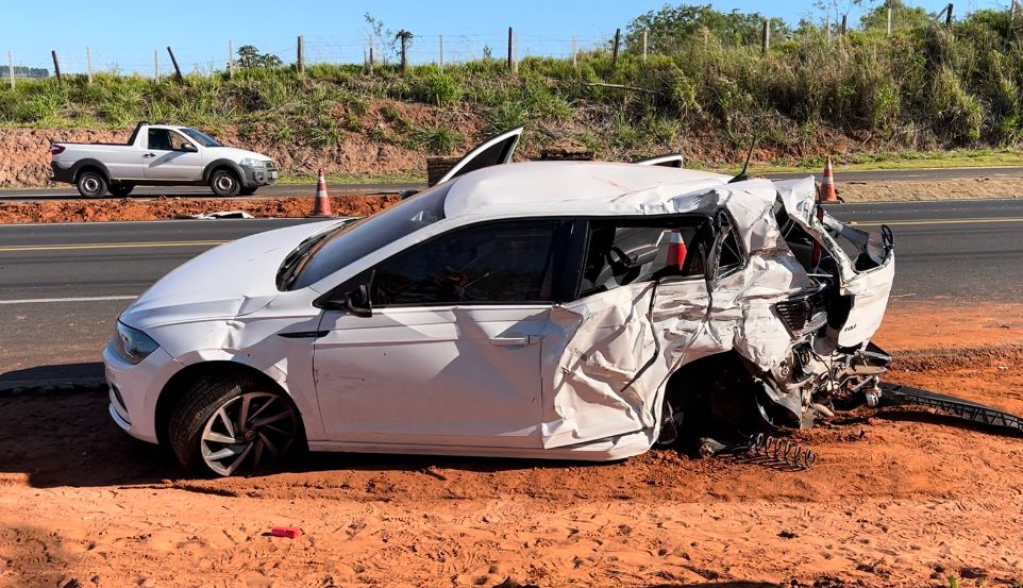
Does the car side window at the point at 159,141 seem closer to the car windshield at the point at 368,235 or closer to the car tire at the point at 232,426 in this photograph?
the car windshield at the point at 368,235

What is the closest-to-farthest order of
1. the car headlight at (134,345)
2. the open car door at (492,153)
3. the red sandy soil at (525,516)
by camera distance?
the red sandy soil at (525,516) < the car headlight at (134,345) < the open car door at (492,153)

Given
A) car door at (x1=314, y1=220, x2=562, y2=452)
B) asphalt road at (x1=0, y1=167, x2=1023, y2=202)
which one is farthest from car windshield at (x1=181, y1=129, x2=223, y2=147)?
car door at (x1=314, y1=220, x2=562, y2=452)

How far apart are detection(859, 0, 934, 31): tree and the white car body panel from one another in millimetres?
39240

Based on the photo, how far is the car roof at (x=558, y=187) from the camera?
194 inches

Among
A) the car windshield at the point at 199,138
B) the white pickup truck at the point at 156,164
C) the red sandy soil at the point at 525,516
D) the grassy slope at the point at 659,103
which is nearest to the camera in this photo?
the red sandy soil at the point at 525,516

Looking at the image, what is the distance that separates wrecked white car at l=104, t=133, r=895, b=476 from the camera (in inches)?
186

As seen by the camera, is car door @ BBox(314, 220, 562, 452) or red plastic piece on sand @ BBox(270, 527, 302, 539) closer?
red plastic piece on sand @ BBox(270, 527, 302, 539)

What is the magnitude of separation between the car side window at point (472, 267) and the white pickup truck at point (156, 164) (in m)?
16.8

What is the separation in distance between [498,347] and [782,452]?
185cm

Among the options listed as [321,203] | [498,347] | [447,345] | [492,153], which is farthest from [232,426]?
[321,203]

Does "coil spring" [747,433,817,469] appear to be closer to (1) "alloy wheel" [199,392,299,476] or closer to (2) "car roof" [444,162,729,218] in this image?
(2) "car roof" [444,162,729,218]

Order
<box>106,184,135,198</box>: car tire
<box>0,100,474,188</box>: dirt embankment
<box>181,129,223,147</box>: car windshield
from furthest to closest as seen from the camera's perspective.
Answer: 1. <box>0,100,474,188</box>: dirt embankment
2. <box>106,184,135,198</box>: car tire
3. <box>181,129,223,147</box>: car windshield

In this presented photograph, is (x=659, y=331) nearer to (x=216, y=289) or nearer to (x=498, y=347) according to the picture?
(x=498, y=347)

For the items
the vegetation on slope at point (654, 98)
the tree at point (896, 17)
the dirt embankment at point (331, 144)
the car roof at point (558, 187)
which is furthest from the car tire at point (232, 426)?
the tree at point (896, 17)
